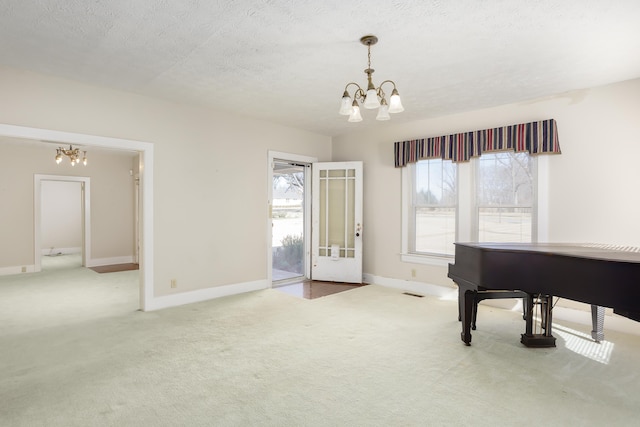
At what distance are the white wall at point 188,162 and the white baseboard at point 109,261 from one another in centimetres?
443

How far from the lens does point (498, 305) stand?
4.51 metres

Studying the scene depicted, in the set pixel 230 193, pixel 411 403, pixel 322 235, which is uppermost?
pixel 230 193

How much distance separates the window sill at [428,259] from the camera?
16.4ft

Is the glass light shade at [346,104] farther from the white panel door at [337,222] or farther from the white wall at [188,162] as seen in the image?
the white panel door at [337,222]

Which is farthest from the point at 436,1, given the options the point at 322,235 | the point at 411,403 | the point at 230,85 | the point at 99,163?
the point at 99,163

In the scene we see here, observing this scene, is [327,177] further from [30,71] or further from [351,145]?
[30,71]

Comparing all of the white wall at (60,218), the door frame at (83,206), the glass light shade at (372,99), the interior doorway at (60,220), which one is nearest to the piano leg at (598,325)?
the glass light shade at (372,99)

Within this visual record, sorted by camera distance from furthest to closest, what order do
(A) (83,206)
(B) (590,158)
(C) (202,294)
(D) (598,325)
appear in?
1. (A) (83,206)
2. (C) (202,294)
3. (B) (590,158)
4. (D) (598,325)

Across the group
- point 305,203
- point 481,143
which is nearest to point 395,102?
point 481,143

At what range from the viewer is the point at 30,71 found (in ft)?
11.3

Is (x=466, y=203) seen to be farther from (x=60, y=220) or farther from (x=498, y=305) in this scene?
(x=60, y=220)

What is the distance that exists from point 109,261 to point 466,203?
7.60 metres

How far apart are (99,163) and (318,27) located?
7273mm

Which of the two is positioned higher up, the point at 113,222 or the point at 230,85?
the point at 230,85
